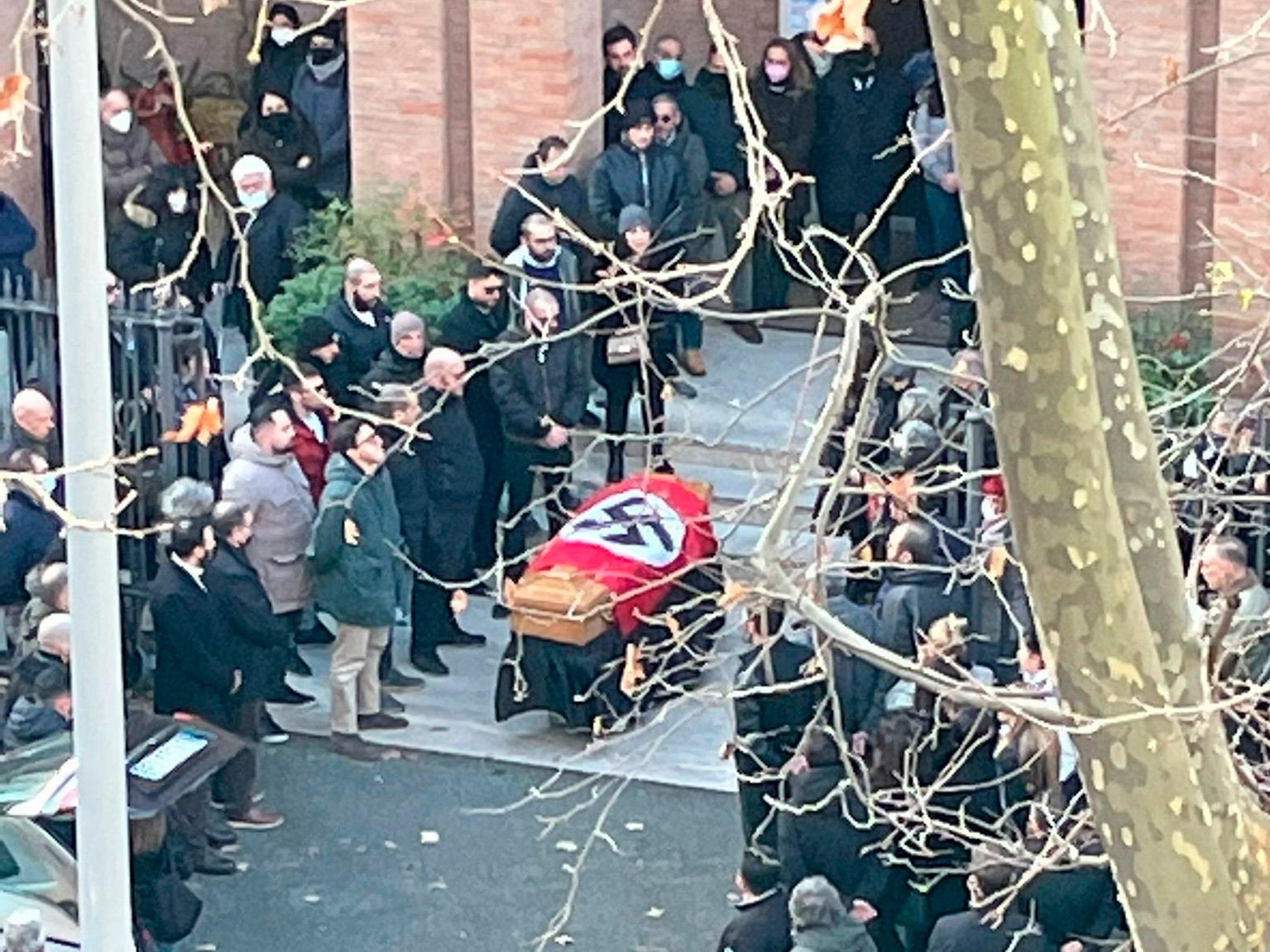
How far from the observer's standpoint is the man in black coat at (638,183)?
1678 centimetres

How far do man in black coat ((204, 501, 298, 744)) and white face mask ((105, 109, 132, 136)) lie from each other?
4.37 metres

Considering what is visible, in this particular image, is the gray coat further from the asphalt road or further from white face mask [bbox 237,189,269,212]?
white face mask [bbox 237,189,269,212]

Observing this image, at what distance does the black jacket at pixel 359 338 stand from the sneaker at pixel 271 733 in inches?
62.0

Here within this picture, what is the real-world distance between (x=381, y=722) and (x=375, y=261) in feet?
11.4

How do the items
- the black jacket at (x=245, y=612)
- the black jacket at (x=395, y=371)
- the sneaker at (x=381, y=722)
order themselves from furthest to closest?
the black jacket at (x=395, y=371) < the sneaker at (x=381, y=722) < the black jacket at (x=245, y=612)

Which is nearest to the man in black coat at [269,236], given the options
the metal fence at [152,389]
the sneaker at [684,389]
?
the metal fence at [152,389]

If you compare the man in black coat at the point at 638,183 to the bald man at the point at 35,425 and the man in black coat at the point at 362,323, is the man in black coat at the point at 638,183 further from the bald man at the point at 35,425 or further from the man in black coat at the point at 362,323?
the bald man at the point at 35,425

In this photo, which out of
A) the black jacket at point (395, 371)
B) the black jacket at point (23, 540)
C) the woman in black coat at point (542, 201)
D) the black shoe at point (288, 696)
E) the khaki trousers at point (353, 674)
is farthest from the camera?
→ the woman in black coat at point (542, 201)

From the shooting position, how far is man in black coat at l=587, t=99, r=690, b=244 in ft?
55.1

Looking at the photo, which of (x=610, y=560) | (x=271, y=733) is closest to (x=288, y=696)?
(x=271, y=733)

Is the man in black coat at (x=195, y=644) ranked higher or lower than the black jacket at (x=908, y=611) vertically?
lower

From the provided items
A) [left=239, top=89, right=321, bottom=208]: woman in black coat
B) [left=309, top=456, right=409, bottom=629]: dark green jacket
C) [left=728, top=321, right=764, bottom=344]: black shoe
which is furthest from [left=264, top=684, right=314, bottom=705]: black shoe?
[left=728, top=321, right=764, bottom=344]: black shoe

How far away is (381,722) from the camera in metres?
14.5

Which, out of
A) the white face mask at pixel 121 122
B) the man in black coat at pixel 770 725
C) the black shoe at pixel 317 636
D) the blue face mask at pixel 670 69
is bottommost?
the black shoe at pixel 317 636
